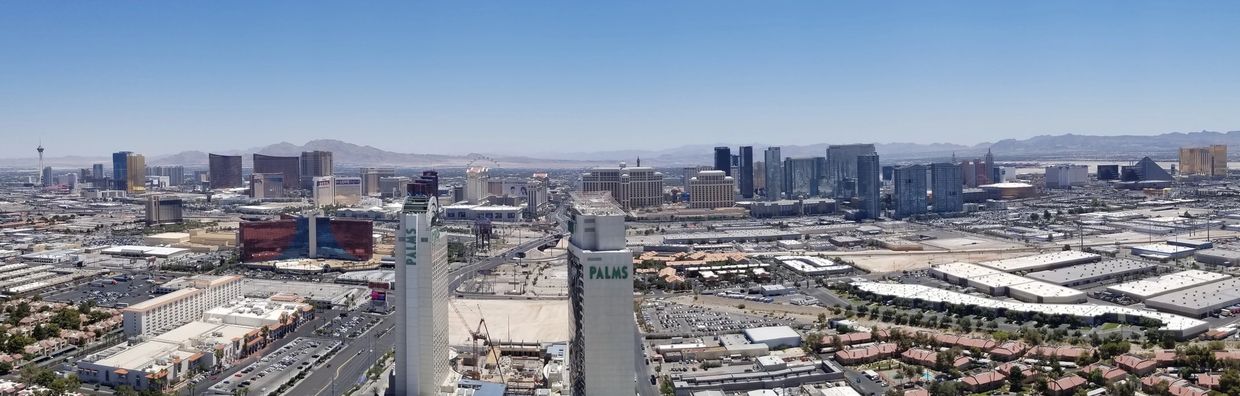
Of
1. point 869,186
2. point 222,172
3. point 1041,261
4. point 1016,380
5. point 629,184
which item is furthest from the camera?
point 222,172

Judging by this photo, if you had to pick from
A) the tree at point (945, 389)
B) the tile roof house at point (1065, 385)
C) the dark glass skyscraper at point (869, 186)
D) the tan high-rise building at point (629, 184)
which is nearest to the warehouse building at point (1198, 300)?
the tile roof house at point (1065, 385)

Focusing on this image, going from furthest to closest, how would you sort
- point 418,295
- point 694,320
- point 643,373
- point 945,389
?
point 694,320 < point 643,373 < point 945,389 < point 418,295

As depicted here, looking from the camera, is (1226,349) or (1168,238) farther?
(1168,238)

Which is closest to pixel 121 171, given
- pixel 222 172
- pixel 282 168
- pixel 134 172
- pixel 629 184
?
pixel 134 172

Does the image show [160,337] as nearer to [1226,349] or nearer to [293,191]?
[1226,349]

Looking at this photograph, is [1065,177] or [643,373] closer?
[643,373]

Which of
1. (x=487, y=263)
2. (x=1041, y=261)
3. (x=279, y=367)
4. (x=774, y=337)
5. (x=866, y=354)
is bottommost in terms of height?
(x=279, y=367)

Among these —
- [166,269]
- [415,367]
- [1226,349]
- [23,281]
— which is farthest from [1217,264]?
A: [23,281]

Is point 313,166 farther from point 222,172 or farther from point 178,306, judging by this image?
point 178,306
